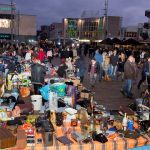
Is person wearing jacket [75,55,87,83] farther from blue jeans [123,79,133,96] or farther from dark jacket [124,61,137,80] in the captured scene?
dark jacket [124,61,137,80]

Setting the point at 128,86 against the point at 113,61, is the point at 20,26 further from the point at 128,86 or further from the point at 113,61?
the point at 128,86

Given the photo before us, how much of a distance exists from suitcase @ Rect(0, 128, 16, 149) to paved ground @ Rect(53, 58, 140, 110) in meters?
5.67

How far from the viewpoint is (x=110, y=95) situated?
12578mm

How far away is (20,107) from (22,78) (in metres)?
3.43

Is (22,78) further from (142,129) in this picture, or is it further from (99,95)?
(142,129)

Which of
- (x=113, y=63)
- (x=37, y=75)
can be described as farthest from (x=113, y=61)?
(x=37, y=75)

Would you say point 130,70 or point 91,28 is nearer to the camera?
point 130,70

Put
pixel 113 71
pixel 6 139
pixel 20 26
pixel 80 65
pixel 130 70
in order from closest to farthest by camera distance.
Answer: pixel 6 139 < pixel 130 70 < pixel 80 65 < pixel 113 71 < pixel 20 26

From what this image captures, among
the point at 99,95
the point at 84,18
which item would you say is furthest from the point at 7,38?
the point at 99,95

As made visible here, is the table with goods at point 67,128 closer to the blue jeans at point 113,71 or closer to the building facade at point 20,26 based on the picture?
the blue jeans at point 113,71

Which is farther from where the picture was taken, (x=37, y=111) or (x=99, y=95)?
(x=99, y=95)

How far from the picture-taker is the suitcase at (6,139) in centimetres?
455

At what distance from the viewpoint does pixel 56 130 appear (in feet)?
18.2

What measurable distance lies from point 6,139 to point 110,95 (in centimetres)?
839
